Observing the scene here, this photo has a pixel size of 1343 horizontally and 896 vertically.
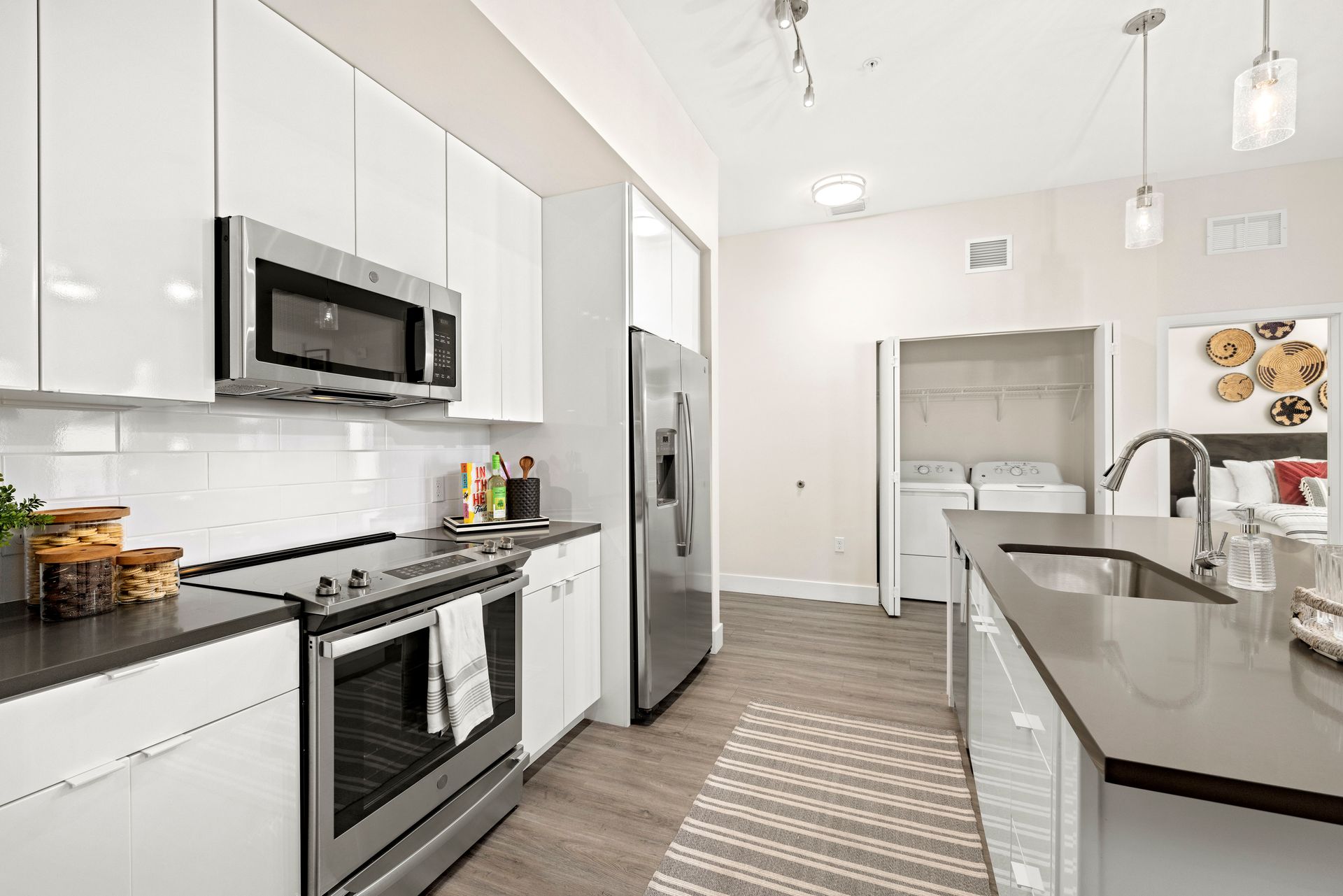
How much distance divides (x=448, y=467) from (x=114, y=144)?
5.13 ft

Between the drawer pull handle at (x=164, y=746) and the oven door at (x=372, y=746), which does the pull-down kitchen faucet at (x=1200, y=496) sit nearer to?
the oven door at (x=372, y=746)

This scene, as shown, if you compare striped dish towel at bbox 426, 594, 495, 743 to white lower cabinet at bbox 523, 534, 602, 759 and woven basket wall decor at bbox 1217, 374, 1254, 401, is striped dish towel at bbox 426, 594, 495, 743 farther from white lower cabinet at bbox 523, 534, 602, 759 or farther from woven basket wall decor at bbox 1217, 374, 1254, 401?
woven basket wall decor at bbox 1217, 374, 1254, 401

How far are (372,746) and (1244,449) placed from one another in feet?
21.4

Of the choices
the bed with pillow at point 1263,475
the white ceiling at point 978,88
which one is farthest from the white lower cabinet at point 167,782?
the bed with pillow at point 1263,475

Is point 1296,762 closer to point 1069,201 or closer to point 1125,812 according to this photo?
point 1125,812

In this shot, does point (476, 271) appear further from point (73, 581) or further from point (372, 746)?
point (372, 746)

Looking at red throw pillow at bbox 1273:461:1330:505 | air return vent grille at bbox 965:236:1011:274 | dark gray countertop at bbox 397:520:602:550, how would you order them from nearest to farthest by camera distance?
dark gray countertop at bbox 397:520:602:550, air return vent grille at bbox 965:236:1011:274, red throw pillow at bbox 1273:461:1330:505

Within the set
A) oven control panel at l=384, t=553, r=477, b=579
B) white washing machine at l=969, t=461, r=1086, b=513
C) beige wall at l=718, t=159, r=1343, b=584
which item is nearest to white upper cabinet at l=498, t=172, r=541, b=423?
oven control panel at l=384, t=553, r=477, b=579

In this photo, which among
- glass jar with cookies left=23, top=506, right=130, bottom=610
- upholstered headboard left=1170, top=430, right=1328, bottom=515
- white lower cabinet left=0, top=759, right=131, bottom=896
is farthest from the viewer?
upholstered headboard left=1170, top=430, right=1328, bottom=515

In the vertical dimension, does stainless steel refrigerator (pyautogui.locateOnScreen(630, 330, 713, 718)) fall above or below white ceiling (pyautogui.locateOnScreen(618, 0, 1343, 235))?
below

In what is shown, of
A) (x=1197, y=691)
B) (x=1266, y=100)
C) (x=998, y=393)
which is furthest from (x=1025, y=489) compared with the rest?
(x=1197, y=691)

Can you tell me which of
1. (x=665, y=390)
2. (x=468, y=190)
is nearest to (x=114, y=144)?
(x=468, y=190)

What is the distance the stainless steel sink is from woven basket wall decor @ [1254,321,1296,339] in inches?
171

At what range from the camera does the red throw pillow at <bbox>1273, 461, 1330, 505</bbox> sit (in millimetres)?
4648
